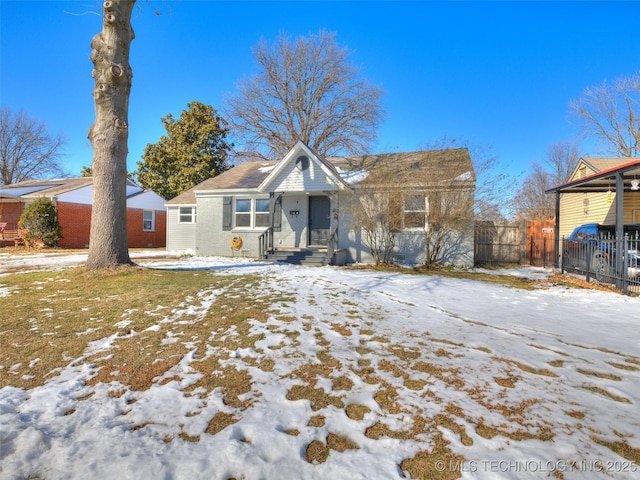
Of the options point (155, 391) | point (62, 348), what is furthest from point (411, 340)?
point (62, 348)

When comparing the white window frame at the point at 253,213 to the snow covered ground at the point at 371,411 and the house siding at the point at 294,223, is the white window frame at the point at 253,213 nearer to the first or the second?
the house siding at the point at 294,223

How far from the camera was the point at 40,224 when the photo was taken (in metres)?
18.3

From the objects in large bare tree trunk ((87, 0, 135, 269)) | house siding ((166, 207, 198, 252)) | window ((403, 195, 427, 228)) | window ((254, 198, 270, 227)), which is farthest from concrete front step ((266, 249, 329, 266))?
house siding ((166, 207, 198, 252))

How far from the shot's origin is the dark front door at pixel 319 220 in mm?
13602

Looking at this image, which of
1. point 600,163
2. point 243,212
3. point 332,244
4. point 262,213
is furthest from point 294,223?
point 600,163

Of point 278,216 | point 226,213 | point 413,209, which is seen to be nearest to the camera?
point 413,209

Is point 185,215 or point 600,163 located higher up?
point 600,163

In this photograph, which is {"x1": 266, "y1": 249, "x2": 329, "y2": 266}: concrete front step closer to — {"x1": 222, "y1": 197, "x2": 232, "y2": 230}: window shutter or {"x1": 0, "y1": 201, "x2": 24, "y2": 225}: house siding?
{"x1": 222, "y1": 197, "x2": 232, "y2": 230}: window shutter

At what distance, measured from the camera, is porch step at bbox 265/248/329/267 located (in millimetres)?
11922

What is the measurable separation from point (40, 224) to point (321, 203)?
55.6 ft

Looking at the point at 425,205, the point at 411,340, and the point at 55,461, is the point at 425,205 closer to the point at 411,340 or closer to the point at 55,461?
the point at 411,340

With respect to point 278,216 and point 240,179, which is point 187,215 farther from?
point 278,216

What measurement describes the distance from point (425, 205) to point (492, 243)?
4888 millimetres

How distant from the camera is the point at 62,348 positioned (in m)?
3.74
